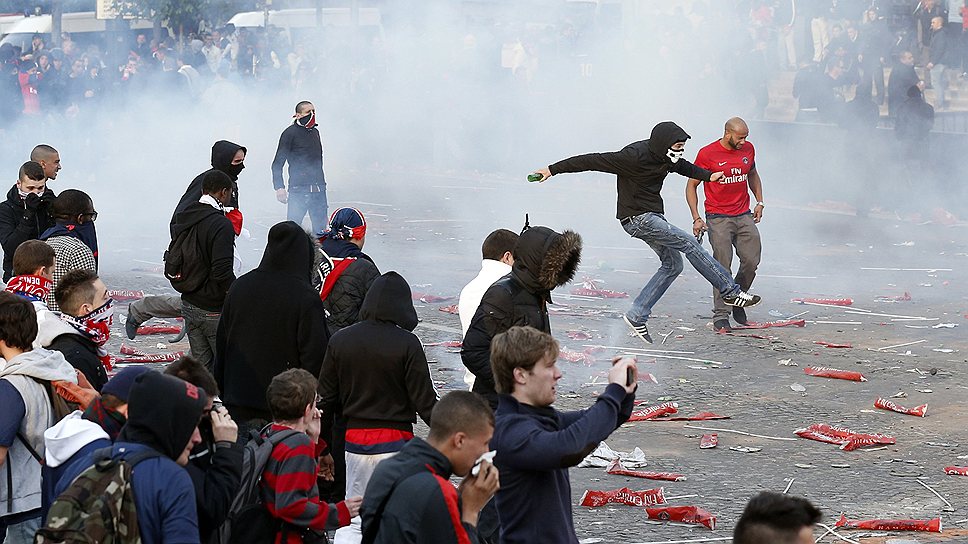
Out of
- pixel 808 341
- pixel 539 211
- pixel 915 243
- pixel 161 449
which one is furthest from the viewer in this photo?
pixel 539 211

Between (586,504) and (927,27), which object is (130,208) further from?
(586,504)

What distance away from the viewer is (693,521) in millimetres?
6641

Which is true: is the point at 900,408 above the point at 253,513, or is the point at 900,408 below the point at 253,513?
below

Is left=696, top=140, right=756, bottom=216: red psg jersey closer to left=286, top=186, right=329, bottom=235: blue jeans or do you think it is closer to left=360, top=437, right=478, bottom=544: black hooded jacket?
left=286, top=186, right=329, bottom=235: blue jeans

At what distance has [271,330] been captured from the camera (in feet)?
20.4

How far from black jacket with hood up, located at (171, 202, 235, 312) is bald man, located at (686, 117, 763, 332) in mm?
4910

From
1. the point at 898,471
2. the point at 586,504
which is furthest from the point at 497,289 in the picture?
the point at 898,471

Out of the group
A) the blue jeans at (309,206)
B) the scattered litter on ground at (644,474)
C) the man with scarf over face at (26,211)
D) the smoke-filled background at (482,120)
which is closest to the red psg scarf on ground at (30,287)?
the man with scarf over face at (26,211)

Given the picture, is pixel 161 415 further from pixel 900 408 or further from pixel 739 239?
pixel 739 239

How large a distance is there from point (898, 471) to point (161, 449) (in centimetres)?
470

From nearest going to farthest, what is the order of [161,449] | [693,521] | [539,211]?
[161,449] → [693,521] → [539,211]

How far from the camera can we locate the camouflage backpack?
3.85 m

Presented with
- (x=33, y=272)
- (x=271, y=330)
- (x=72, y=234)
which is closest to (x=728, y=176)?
(x=72, y=234)

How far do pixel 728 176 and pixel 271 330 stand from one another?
20.3 feet
